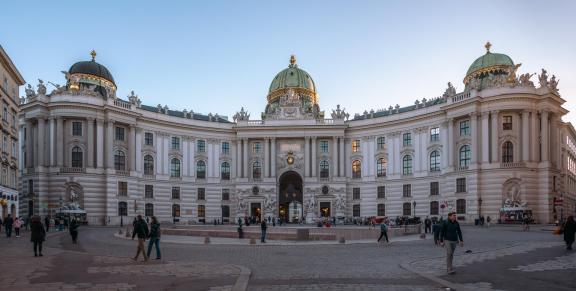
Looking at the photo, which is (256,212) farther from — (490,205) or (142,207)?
(490,205)

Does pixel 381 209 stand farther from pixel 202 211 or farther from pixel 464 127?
pixel 202 211

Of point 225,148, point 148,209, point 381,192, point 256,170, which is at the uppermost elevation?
point 225,148

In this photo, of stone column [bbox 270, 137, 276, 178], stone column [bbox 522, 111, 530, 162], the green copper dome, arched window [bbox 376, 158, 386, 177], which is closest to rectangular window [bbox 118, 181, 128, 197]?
stone column [bbox 270, 137, 276, 178]

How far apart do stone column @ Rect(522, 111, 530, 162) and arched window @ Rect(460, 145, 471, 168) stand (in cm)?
706

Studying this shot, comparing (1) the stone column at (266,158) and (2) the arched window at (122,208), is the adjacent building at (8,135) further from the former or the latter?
(1) the stone column at (266,158)

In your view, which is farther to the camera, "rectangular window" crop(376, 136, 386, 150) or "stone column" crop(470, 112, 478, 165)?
"rectangular window" crop(376, 136, 386, 150)

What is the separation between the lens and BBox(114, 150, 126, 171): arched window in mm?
70838

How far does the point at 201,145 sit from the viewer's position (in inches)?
3219

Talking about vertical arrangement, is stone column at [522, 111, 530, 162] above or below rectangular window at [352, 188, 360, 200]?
above

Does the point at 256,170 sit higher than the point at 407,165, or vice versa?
the point at 407,165

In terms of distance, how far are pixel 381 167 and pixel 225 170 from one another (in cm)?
2676

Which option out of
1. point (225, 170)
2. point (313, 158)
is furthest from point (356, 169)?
point (225, 170)

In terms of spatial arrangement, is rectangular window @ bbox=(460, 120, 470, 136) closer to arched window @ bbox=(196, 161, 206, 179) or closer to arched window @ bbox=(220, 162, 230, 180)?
arched window @ bbox=(220, 162, 230, 180)

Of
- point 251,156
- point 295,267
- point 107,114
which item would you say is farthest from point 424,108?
point 295,267
